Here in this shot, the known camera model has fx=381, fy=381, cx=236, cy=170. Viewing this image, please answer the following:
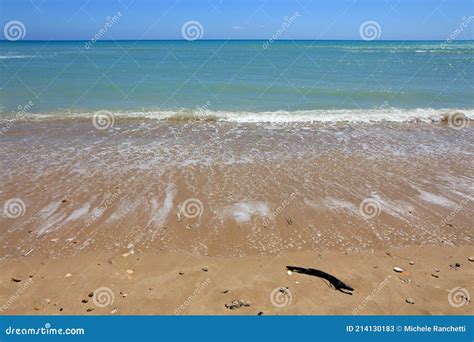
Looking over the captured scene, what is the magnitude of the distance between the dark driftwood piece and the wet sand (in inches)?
4.1

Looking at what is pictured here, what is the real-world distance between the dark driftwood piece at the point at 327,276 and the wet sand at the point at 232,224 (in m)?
0.10

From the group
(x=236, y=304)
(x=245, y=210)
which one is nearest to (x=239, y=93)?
(x=245, y=210)

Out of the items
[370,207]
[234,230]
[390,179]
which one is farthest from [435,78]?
[234,230]

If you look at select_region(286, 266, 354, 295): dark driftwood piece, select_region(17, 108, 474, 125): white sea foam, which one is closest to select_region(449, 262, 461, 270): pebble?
select_region(286, 266, 354, 295): dark driftwood piece

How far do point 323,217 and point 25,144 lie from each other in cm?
953

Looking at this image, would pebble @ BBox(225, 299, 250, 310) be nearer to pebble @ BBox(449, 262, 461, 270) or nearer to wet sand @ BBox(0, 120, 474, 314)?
wet sand @ BBox(0, 120, 474, 314)

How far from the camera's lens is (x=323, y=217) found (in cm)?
714

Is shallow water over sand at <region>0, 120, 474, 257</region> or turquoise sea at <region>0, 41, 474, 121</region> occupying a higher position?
turquoise sea at <region>0, 41, 474, 121</region>

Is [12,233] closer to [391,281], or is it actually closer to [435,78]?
[391,281]

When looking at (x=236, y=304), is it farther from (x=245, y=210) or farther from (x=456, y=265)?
(x=456, y=265)

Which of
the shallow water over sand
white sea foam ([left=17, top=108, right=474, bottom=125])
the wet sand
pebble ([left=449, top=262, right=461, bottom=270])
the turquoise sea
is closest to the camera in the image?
the wet sand

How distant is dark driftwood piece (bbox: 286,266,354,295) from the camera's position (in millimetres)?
5113

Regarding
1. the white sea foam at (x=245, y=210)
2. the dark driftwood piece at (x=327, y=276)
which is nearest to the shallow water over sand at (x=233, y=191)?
the white sea foam at (x=245, y=210)

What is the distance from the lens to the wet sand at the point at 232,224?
502 centimetres
